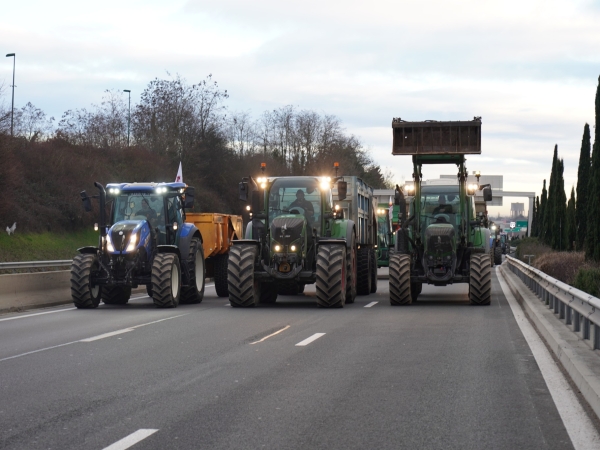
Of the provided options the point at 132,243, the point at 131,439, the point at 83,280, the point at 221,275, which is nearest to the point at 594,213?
the point at 221,275

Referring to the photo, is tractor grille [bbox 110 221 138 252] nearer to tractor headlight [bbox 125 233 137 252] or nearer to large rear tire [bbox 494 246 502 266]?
tractor headlight [bbox 125 233 137 252]

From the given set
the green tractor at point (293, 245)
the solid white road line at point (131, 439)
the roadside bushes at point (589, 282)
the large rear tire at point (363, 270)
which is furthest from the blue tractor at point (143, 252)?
the solid white road line at point (131, 439)

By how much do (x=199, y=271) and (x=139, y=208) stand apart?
224 cm

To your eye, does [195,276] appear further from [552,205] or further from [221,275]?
[552,205]

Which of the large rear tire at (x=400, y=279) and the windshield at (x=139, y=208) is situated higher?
the windshield at (x=139, y=208)

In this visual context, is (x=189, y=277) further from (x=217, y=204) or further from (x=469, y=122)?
(x=217, y=204)

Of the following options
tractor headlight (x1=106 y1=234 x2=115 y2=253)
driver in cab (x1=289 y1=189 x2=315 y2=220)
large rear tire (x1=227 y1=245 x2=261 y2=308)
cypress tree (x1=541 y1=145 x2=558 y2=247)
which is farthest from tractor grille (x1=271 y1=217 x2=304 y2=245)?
cypress tree (x1=541 y1=145 x2=558 y2=247)

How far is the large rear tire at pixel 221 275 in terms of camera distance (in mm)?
25938

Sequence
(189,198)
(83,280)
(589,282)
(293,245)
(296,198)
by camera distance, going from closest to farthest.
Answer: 1. (589,282)
2. (83,280)
3. (293,245)
4. (189,198)
5. (296,198)

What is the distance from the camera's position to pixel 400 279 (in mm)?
21453

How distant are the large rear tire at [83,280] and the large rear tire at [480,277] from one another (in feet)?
27.1

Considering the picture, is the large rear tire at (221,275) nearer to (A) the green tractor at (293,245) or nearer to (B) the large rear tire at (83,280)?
(A) the green tractor at (293,245)

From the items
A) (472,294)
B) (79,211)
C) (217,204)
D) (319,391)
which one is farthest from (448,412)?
(217,204)

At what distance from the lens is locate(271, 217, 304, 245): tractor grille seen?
20797 mm
